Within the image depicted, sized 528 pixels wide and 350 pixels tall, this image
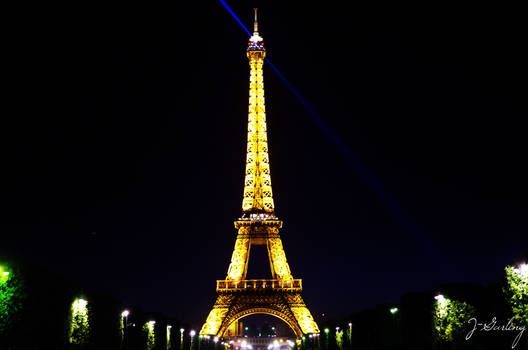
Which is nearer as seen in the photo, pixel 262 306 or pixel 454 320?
pixel 454 320

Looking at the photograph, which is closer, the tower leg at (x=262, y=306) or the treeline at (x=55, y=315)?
the treeline at (x=55, y=315)

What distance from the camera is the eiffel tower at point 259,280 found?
62406 millimetres

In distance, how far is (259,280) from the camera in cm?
6384

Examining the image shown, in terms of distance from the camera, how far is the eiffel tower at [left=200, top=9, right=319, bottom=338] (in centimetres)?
6241
